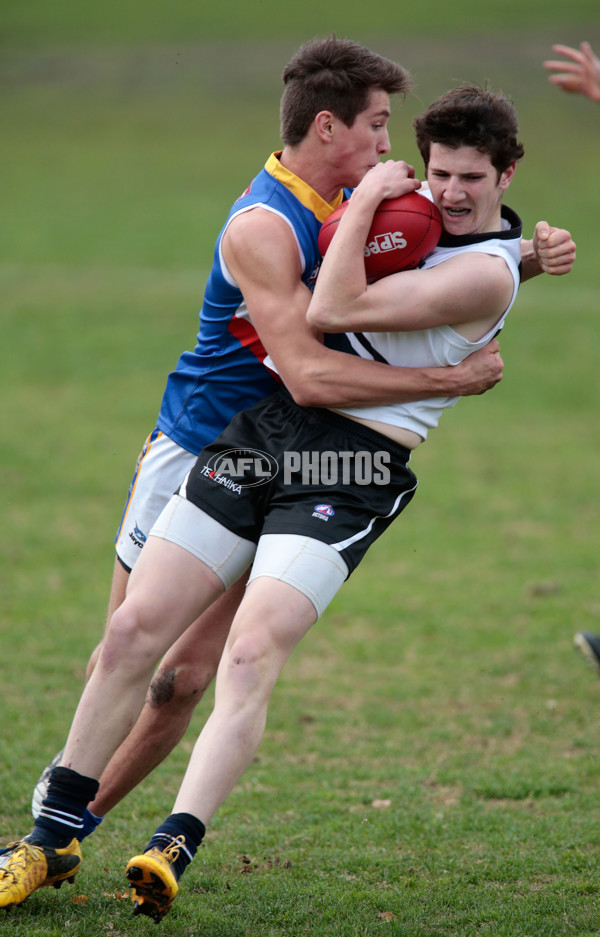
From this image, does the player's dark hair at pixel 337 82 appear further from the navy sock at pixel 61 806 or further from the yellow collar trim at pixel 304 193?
the navy sock at pixel 61 806

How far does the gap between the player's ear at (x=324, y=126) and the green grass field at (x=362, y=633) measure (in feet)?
1.46

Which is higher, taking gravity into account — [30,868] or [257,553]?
[257,553]

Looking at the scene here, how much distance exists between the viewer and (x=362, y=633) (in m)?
8.21

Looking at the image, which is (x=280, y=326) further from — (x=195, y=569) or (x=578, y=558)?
(x=578, y=558)

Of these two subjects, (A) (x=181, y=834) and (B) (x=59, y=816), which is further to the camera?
(B) (x=59, y=816)

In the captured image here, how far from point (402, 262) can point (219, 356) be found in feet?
2.94

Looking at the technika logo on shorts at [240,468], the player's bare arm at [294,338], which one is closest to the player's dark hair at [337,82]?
the player's bare arm at [294,338]

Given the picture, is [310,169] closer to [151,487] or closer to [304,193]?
[304,193]

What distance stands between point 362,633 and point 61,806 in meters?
4.58

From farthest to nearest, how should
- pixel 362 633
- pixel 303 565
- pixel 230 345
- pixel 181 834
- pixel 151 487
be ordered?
pixel 362 633 → pixel 151 487 → pixel 230 345 → pixel 303 565 → pixel 181 834

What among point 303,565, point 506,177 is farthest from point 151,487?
point 506,177

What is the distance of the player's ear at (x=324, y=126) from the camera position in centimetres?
410

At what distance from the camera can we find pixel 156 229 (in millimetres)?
23531

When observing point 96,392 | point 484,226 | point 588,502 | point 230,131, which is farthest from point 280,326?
point 230,131
